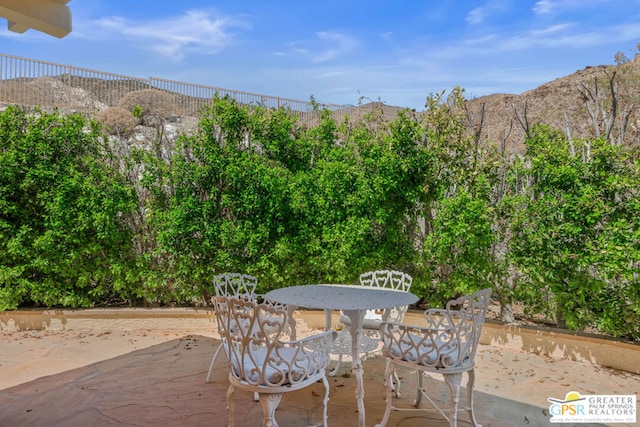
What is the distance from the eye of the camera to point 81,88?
16281 mm

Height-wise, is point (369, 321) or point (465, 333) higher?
point (465, 333)

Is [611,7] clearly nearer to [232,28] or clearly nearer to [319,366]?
[232,28]

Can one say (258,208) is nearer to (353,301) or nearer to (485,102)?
(353,301)

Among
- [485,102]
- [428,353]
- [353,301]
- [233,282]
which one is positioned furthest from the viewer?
[485,102]

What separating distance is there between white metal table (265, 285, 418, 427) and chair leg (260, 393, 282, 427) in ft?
2.17

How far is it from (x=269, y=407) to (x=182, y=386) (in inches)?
65.3

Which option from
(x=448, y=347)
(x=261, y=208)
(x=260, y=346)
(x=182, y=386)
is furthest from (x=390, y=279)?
(x=182, y=386)

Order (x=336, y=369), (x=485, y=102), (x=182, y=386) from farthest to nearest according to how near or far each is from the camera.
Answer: (x=485, y=102), (x=336, y=369), (x=182, y=386)

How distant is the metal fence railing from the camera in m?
14.2

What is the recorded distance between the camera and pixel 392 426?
9.95 feet

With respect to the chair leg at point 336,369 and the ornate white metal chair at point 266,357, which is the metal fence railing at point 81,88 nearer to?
the chair leg at point 336,369

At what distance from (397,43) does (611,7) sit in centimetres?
368

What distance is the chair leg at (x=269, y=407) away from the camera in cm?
241

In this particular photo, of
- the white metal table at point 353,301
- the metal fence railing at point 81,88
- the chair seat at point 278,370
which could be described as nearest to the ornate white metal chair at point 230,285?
the white metal table at point 353,301
